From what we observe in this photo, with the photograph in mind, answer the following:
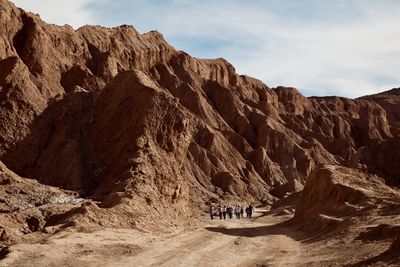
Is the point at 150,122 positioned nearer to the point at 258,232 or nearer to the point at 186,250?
the point at 258,232

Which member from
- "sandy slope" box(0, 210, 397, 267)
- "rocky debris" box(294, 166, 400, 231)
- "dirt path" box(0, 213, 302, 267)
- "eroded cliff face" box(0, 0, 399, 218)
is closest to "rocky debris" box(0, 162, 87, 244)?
"eroded cliff face" box(0, 0, 399, 218)

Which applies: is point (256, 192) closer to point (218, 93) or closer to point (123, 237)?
point (218, 93)

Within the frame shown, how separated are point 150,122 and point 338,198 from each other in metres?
11.3

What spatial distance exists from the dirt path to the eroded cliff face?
4.73 m

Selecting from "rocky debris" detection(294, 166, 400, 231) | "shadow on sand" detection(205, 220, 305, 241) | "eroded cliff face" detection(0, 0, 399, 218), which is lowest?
"shadow on sand" detection(205, 220, 305, 241)

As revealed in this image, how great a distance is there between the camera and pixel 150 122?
33.1 meters

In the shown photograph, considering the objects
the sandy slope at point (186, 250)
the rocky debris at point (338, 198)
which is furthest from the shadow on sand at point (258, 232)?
the sandy slope at point (186, 250)

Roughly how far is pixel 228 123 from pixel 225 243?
221 feet

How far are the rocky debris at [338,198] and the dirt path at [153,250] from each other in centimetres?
351

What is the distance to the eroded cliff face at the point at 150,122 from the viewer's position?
31.9 meters

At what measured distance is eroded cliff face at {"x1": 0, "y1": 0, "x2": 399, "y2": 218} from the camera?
105ft

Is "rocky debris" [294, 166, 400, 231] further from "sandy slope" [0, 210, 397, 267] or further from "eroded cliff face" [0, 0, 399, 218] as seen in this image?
"eroded cliff face" [0, 0, 399, 218]

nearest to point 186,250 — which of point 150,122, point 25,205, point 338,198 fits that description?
point 25,205

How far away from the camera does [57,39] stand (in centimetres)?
6419
